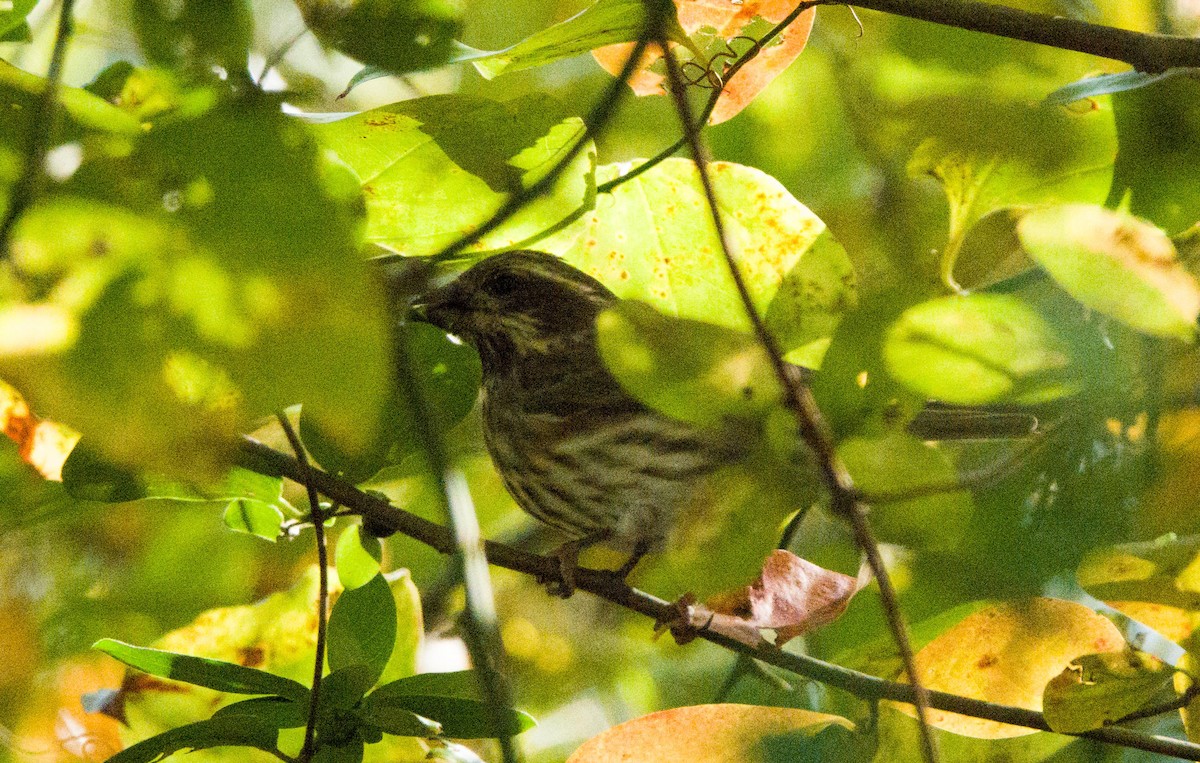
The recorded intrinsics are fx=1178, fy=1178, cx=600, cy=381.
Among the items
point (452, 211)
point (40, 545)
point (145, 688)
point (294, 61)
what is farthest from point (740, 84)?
point (40, 545)

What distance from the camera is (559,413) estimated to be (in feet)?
6.39

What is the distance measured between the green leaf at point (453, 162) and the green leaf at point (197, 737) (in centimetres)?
36

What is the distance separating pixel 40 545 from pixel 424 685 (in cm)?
81

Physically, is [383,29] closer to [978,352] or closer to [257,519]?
[978,352]

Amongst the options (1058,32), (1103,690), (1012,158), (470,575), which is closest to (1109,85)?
(1058,32)

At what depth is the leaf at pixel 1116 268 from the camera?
0.67 metres

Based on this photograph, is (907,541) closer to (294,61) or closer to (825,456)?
(825,456)

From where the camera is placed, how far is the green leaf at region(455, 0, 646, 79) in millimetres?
782

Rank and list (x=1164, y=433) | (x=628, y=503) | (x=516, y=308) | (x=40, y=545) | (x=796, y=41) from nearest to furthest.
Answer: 1. (x=1164, y=433)
2. (x=796, y=41)
3. (x=40, y=545)
4. (x=628, y=503)
5. (x=516, y=308)

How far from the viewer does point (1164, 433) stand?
0.82 m

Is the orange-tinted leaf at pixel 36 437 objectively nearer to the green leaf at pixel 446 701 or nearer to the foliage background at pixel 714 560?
the foliage background at pixel 714 560

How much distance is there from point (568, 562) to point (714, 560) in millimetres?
740

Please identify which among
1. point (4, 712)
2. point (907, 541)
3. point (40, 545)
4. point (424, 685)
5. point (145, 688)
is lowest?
point (4, 712)

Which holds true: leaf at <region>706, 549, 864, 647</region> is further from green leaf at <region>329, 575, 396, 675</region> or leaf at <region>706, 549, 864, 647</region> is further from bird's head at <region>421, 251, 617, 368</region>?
bird's head at <region>421, 251, 617, 368</region>
